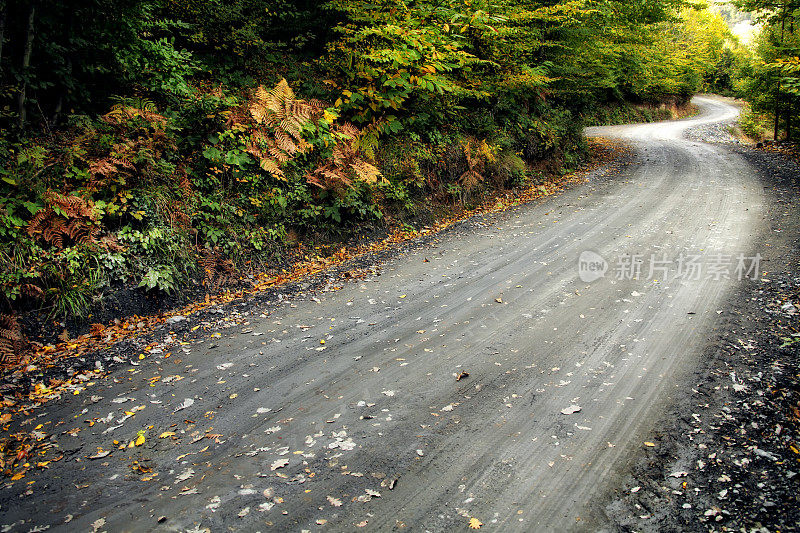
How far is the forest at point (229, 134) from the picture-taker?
221 inches

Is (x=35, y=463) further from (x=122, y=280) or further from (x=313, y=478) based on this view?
(x=122, y=280)

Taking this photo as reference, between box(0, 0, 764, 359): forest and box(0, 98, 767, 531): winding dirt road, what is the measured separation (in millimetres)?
1664

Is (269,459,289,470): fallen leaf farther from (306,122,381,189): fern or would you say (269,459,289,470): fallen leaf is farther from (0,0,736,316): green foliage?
(306,122,381,189): fern

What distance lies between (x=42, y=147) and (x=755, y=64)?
79.7 ft

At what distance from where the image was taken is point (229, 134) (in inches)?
289

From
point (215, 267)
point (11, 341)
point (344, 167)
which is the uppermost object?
point (344, 167)

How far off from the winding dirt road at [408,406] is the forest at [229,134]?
1.66 meters

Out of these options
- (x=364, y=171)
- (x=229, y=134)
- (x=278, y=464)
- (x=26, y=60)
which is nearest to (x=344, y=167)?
(x=364, y=171)

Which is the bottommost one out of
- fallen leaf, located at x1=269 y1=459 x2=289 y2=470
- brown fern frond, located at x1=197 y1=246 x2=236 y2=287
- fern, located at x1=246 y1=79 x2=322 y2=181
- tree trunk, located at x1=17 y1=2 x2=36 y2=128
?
fallen leaf, located at x1=269 y1=459 x2=289 y2=470

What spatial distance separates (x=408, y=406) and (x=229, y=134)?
18.7ft

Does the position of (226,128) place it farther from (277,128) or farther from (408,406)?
(408,406)

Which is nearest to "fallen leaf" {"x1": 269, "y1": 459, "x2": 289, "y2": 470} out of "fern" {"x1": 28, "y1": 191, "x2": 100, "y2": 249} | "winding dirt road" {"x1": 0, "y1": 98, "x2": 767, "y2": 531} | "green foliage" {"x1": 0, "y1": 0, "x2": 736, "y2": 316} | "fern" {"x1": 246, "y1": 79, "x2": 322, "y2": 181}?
"winding dirt road" {"x1": 0, "y1": 98, "x2": 767, "y2": 531}

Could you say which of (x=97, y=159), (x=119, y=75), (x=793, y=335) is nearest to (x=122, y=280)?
(x=97, y=159)

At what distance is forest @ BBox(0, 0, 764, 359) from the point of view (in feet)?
18.4
